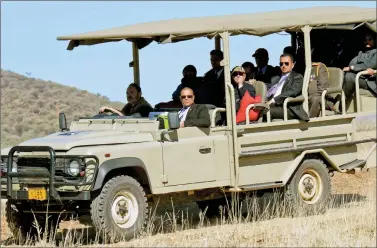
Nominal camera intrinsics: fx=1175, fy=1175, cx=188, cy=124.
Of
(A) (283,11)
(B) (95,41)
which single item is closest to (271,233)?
(B) (95,41)

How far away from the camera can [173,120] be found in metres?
14.0

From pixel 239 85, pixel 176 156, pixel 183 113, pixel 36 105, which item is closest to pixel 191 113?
pixel 183 113

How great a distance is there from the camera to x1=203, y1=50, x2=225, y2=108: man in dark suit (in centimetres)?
1578

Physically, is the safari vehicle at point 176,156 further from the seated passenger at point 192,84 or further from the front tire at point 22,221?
the seated passenger at point 192,84

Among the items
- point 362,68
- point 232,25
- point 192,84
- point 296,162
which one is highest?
point 232,25

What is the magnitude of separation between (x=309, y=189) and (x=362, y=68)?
1.93 meters

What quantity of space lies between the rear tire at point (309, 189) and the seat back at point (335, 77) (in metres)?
1.13

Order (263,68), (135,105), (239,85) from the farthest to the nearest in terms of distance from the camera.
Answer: (263,68), (239,85), (135,105)

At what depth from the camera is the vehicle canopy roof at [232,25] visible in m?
14.7

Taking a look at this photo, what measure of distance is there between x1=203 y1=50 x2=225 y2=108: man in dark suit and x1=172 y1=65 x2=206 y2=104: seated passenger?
3.8 inches

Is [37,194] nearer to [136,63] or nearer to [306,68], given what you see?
[136,63]

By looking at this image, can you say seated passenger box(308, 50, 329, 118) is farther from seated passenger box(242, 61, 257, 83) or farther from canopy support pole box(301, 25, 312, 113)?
seated passenger box(242, 61, 257, 83)

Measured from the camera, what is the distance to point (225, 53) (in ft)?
48.5

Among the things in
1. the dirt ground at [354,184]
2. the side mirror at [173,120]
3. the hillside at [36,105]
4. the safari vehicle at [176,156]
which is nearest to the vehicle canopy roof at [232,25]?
the safari vehicle at [176,156]
